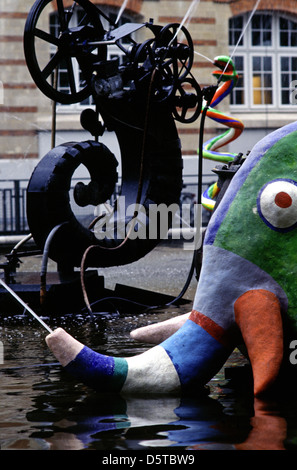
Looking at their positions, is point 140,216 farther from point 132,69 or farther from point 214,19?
point 214,19

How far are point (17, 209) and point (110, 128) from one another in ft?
25.8

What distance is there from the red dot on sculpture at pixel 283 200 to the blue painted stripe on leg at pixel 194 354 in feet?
1.92

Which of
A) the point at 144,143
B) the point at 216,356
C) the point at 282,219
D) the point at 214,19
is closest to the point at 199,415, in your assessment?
the point at 216,356

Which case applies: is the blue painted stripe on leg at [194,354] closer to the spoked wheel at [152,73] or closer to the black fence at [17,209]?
the spoked wheel at [152,73]

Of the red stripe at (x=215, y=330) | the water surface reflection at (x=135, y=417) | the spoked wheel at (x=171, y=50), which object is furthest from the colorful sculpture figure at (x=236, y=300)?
the spoked wheel at (x=171, y=50)

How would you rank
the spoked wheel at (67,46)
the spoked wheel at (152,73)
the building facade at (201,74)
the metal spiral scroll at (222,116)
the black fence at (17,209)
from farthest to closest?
1. the building facade at (201,74)
2. the black fence at (17,209)
3. the metal spiral scroll at (222,116)
4. the spoked wheel at (152,73)
5. the spoked wheel at (67,46)

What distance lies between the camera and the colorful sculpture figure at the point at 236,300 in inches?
133

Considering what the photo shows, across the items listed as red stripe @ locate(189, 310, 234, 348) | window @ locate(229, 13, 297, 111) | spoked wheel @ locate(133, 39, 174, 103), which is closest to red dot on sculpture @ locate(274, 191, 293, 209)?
red stripe @ locate(189, 310, 234, 348)

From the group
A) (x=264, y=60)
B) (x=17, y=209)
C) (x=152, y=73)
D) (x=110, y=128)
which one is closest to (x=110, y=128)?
(x=110, y=128)

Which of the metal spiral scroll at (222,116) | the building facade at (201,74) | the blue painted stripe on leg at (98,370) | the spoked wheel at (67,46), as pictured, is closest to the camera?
the blue painted stripe on leg at (98,370)

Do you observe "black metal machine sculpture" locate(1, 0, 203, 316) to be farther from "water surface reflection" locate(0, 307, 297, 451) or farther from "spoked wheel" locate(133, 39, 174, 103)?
"water surface reflection" locate(0, 307, 297, 451)

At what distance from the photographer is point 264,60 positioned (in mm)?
20875

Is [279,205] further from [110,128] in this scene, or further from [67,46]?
[110,128]

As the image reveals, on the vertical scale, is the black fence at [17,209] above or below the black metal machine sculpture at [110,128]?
below
